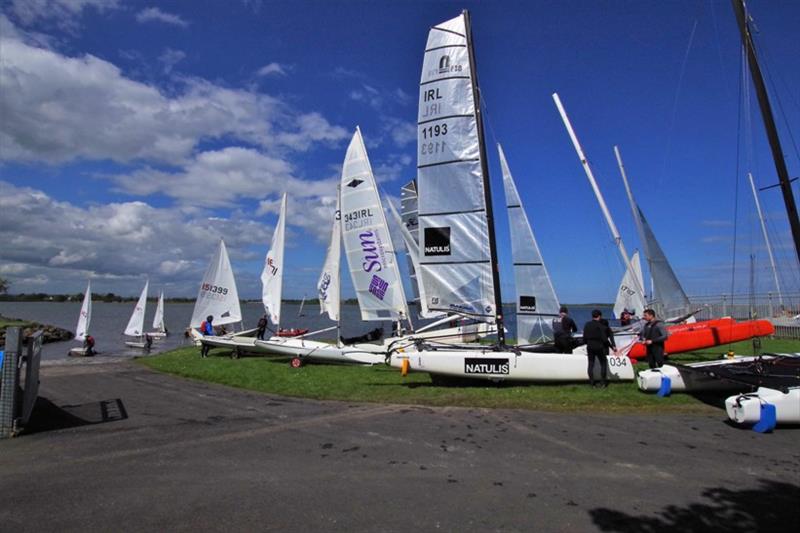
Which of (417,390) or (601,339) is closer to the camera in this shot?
Answer: (601,339)

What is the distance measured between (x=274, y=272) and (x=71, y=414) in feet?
37.6

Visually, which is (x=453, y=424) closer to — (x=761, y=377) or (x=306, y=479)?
(x=306, y=479)

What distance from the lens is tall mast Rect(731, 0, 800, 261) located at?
27.8ft

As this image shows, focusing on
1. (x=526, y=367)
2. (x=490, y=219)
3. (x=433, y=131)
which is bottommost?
(x=526, y=367)

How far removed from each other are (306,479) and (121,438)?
3.50m

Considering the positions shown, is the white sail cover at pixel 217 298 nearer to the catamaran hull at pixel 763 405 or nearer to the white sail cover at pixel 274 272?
the white sail cover at pixel 274 272

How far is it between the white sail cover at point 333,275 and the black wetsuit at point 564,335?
7.66 meters

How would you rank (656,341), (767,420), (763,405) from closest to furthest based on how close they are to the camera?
(767,420) < (763,405) < (656,341)

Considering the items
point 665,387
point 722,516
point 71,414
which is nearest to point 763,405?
point 665,387

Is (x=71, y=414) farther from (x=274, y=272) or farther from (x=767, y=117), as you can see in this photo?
(x=767, y=117)

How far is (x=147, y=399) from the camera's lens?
33.2 ft

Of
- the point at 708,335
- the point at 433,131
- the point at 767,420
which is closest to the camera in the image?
the point at 767,420

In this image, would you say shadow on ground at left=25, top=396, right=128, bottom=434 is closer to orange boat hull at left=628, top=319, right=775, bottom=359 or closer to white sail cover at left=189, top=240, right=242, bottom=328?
white sail cover at left=189, top=240, right=242, bottom=328

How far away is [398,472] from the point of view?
5.35m
